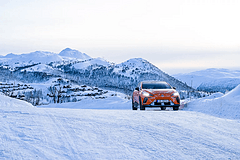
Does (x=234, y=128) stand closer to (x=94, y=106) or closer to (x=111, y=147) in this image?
(x=111, y=147)

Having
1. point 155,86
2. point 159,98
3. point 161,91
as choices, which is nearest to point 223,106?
point 161,91

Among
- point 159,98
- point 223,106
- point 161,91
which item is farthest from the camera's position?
point 223,106

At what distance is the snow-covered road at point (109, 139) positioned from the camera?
447cm

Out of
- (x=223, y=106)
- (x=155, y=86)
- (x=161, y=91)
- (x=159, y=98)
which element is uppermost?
A: (x=155, y=86)

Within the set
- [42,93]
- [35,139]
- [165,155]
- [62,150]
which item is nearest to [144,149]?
[165,155]

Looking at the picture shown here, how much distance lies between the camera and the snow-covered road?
4469mm

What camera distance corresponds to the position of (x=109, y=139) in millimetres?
5367

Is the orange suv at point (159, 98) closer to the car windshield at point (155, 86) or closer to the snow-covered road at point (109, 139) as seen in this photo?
the car windshield at point (155, 86)

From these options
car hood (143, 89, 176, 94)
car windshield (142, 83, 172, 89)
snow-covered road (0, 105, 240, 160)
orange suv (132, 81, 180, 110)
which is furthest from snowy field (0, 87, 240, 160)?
car windshield (142, 83, 172, 89)

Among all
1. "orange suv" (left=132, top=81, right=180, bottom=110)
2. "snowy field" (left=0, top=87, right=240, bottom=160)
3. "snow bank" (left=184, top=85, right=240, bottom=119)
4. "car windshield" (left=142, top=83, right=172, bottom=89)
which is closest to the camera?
"snowy field" (left=0, top=87, right=240, bottom=160)

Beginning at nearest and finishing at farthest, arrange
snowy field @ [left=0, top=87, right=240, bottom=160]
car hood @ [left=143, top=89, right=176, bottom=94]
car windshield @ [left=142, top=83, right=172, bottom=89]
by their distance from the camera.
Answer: snowy field @ [left=0, top=87, right=240, bottom=160] → car hood @ [left=143, top=89, right=176, bottom=94] → car windshield @ [left=142, top=83, right=172, bottom=89]

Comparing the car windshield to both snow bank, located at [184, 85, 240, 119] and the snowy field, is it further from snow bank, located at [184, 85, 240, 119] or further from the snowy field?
the snowy field

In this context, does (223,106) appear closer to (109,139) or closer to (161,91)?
(161,91)

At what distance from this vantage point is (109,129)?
623 centimetres
